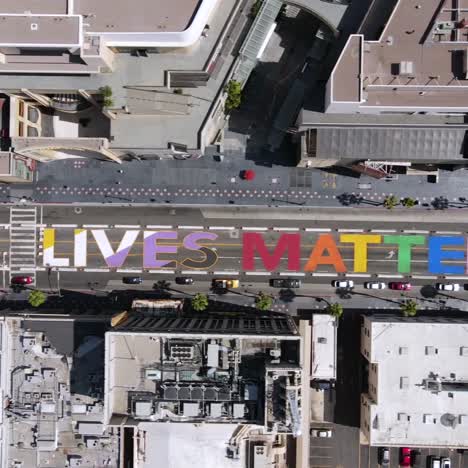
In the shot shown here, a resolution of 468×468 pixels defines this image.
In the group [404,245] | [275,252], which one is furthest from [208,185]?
[404,245]

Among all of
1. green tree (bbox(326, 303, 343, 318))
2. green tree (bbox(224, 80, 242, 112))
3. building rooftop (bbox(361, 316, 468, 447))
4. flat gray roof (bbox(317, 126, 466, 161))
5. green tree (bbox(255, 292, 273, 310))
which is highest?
green tree (bbox(224, 80, 242, 112))

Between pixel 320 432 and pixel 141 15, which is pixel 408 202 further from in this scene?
pixel 141 15

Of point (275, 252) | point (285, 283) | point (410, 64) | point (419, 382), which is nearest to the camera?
point (410, 64)

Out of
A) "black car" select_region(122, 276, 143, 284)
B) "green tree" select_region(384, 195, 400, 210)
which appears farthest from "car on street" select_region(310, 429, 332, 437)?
"green tree" select_region(384, 195, 400, 210)

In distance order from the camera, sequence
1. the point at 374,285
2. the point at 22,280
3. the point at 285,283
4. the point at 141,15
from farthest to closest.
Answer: the point at 22,280
the point at 285,283
the point at 374,285
the point at 141,15

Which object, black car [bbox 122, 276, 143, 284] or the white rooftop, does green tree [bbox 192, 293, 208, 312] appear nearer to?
black car [bbox 122, 276, 143, 284]

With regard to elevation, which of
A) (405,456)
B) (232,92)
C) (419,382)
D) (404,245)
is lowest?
(405,456)
